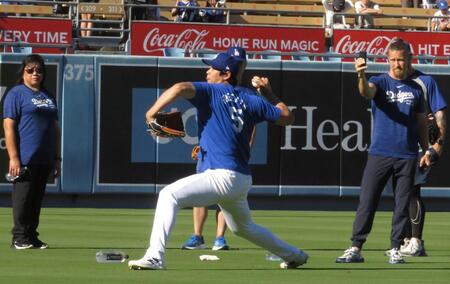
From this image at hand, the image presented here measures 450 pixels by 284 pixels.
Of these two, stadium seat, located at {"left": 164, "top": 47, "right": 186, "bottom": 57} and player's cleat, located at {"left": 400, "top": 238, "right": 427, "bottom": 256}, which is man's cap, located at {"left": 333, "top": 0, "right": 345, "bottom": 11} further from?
player's cleat, located at {"left": 400, "top": 238, "right": 427, "bottom": 256}

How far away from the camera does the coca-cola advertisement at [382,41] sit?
25500mm

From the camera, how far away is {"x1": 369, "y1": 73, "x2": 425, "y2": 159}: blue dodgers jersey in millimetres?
11867

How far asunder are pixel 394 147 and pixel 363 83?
31.8 inches

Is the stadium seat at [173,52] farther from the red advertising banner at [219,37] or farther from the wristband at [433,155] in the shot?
the wristband at [433,155]

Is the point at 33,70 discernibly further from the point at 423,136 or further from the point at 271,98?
the point at 423,136

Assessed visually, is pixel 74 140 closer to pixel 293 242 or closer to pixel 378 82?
pixel 293 242

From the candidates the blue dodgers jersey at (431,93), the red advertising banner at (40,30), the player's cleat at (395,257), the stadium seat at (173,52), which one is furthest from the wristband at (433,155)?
the red advertising banner at (40,30)

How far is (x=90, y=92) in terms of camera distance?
828 inches

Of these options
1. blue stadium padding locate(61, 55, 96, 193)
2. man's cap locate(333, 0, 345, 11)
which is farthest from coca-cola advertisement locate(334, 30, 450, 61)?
blue stadium padding locate(61, 55, 96, 193)

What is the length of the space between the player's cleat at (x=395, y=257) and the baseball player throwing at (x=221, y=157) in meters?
1.51

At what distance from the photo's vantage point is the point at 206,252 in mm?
12719

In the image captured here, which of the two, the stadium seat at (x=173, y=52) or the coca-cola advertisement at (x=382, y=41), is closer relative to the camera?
the stadium seat at (x=173, y=52)

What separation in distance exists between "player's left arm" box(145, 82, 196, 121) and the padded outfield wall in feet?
35.9

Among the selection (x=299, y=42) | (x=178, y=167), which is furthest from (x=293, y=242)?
(x=299, y=42)
